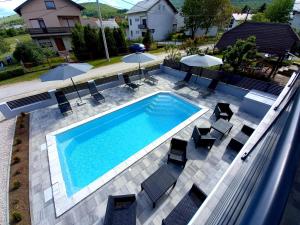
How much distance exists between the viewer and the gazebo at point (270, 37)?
479 inches

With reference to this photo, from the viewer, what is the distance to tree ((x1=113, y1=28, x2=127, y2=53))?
23.1 m

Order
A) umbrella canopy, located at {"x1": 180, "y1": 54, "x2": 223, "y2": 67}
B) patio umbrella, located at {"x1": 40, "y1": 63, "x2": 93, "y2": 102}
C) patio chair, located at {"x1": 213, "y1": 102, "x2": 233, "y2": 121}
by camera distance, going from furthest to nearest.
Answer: umbrella canopy, located at {"x1": 180, "y1": 54, "x2": 223, "y2": 67}
patio umbrella, located at {"x1": 40, "y1": 63, "x2": 93, "y2": 102}
patio chair, located at {"x1": 213, "y1": 102, "x2": 233, "y2": 121}

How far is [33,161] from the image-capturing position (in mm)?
6699

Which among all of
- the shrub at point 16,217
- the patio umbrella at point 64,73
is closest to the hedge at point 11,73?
the patio umbrella at point 64,73

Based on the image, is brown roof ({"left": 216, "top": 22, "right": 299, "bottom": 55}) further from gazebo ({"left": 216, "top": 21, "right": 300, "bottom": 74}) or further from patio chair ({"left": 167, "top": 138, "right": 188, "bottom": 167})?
patio chair ({"left": 167, "top": 138, "right": 188, "bottom": 167})

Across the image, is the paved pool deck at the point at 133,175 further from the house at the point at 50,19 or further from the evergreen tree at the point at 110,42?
the house at the point at 50,19

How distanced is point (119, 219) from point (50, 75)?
8.68m

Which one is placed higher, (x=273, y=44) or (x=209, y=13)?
(x=209, y=13)

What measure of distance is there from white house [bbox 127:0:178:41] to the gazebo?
23.0 metres

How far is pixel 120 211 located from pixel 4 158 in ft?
21.5

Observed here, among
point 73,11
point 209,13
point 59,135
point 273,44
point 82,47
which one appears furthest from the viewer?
point 209,13

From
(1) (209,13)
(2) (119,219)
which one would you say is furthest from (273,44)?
(1) (209,13)

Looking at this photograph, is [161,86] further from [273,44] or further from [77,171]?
[273,44]

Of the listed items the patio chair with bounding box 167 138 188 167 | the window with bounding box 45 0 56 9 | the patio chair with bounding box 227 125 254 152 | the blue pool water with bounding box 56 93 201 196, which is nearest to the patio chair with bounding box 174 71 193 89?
the blue pool water with bounding box 56 93 201 196
